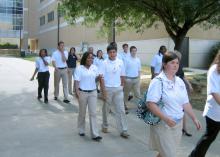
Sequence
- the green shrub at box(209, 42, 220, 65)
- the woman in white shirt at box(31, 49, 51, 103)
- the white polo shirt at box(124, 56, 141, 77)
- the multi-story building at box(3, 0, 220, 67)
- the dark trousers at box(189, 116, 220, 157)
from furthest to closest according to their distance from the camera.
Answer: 1. the multi-story building at box(3, 0, 220, 67)
2. the green shrub at box(209, 42, 220, 65)
3. the woman in white shirt at box(31, 49, 51, 103)
4. the white polo shirt at box(124, 56, 141, 77)
5. the dark trousers at box(189, 116, 220, 157)

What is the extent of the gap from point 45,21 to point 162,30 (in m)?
49.3

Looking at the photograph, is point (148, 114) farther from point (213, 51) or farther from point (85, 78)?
point (213, 51)

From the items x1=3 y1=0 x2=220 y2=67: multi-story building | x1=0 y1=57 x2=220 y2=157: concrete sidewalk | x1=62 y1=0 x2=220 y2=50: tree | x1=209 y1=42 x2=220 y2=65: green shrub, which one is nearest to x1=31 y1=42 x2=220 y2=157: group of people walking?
x1=0 y1=57 x2=220 y2=157: concrete sidewalk

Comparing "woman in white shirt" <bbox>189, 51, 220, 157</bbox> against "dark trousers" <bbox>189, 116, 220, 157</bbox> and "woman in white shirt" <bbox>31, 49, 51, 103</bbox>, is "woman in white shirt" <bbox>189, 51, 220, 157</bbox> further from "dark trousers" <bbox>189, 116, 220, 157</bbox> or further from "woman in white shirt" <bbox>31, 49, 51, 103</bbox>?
"woman in white shirt" <bbox>31, 49, 51, 103</bbox>

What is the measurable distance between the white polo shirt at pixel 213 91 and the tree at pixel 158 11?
376 inches

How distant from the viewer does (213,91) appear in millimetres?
5961

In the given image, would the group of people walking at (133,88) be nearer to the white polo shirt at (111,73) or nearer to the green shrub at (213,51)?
the white polo shirt at (111,73)

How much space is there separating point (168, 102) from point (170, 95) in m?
0.08

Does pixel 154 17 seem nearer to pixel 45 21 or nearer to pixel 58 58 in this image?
pixel 58 58

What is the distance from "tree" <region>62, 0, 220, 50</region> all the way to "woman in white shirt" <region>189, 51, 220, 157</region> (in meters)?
9.56

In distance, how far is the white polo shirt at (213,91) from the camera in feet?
19.7

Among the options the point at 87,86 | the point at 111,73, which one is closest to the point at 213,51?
the point at 111,73

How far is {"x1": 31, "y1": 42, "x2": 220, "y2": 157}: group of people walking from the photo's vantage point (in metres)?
5.15

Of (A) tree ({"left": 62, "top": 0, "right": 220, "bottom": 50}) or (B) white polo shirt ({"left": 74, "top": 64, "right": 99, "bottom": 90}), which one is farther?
(A) tree ({"left": 62, "top": 0, "right": 220, "bottom": 50})
